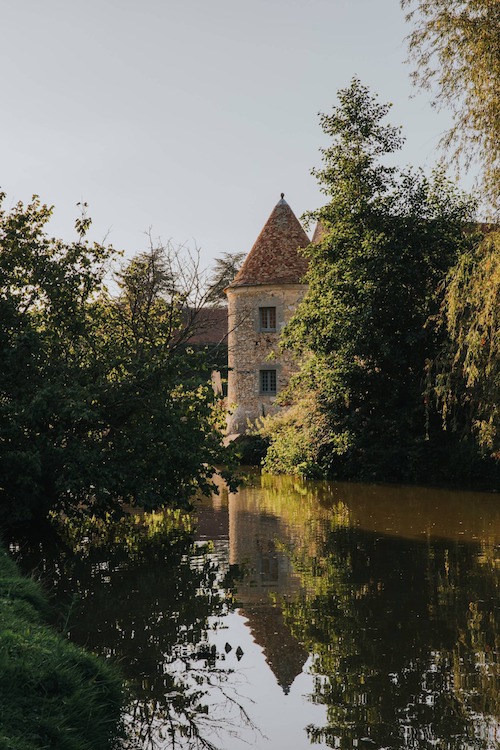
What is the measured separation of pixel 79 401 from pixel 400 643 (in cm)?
595

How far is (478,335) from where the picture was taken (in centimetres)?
1577

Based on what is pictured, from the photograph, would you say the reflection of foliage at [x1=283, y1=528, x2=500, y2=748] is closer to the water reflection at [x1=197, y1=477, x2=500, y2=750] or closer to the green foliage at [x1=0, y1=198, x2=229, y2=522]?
the water reflection at [x1=197, y1=477, x2=500, y2=750]

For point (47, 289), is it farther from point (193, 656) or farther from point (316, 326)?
point (316, 326)

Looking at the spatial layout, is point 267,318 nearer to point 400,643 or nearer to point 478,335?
point 478,335

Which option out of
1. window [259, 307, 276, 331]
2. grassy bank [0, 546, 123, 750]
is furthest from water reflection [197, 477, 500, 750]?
window [259, 307, 276, 331]

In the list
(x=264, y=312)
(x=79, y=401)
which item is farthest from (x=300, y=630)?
(x=264, y=312)

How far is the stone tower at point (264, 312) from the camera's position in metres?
31.3

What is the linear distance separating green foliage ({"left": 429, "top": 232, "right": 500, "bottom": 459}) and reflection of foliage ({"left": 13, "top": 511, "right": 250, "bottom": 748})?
250 inches

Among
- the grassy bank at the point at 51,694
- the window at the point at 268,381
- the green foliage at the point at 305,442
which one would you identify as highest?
the window at the point at 268,381

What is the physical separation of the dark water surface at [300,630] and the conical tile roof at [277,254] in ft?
57.5

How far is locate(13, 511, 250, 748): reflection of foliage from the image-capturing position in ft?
19.6

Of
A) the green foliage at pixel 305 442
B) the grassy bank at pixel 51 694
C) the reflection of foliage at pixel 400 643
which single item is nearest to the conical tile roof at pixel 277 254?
the green foliage at pixel 305 442

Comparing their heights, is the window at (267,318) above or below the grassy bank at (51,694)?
above

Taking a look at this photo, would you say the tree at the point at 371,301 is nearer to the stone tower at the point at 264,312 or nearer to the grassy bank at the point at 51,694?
the stone tower at the point at 264,312
